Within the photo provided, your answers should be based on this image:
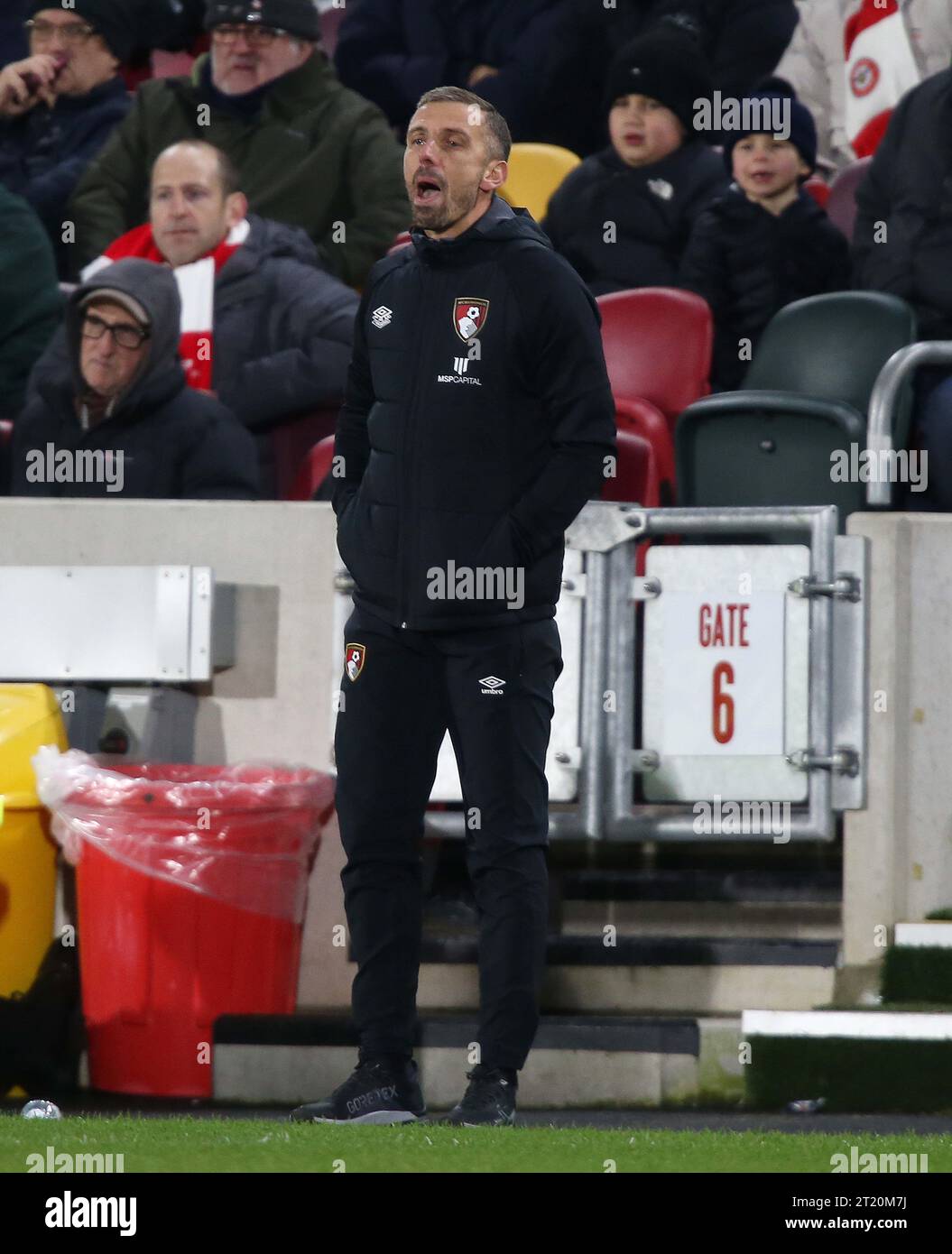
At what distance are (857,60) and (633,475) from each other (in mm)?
3131

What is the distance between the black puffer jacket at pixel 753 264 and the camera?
7230 millimetres

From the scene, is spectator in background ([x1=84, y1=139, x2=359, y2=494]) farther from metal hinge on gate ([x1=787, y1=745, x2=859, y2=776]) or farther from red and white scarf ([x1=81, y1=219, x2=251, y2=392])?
metal hinge on gate ([x1=787, y1=745, x2=859, y2=776])

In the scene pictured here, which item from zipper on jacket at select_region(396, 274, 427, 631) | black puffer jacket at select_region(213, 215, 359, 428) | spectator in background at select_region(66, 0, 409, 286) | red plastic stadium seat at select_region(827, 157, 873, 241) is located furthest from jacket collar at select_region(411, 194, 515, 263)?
red plastic stadium seat at select_region(827, 157, 873, 241)

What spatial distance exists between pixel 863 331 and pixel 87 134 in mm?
3391

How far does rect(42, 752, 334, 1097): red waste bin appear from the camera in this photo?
5414mm

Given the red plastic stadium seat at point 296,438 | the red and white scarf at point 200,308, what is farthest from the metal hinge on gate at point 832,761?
the red and white scarf at point 200,308

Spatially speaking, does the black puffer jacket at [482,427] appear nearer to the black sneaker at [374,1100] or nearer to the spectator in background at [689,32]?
the black sneaker at [374,1100]

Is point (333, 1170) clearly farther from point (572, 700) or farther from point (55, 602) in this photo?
point (55, 602)

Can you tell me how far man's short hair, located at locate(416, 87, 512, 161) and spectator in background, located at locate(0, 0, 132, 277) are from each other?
173 inches

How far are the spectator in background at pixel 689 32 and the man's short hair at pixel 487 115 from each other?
13.0 ft

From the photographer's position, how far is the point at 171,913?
5.42 meters

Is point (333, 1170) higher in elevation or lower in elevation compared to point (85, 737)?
lower

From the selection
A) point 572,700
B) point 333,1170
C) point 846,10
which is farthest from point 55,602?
point 846,10

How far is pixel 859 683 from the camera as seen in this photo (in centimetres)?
547
